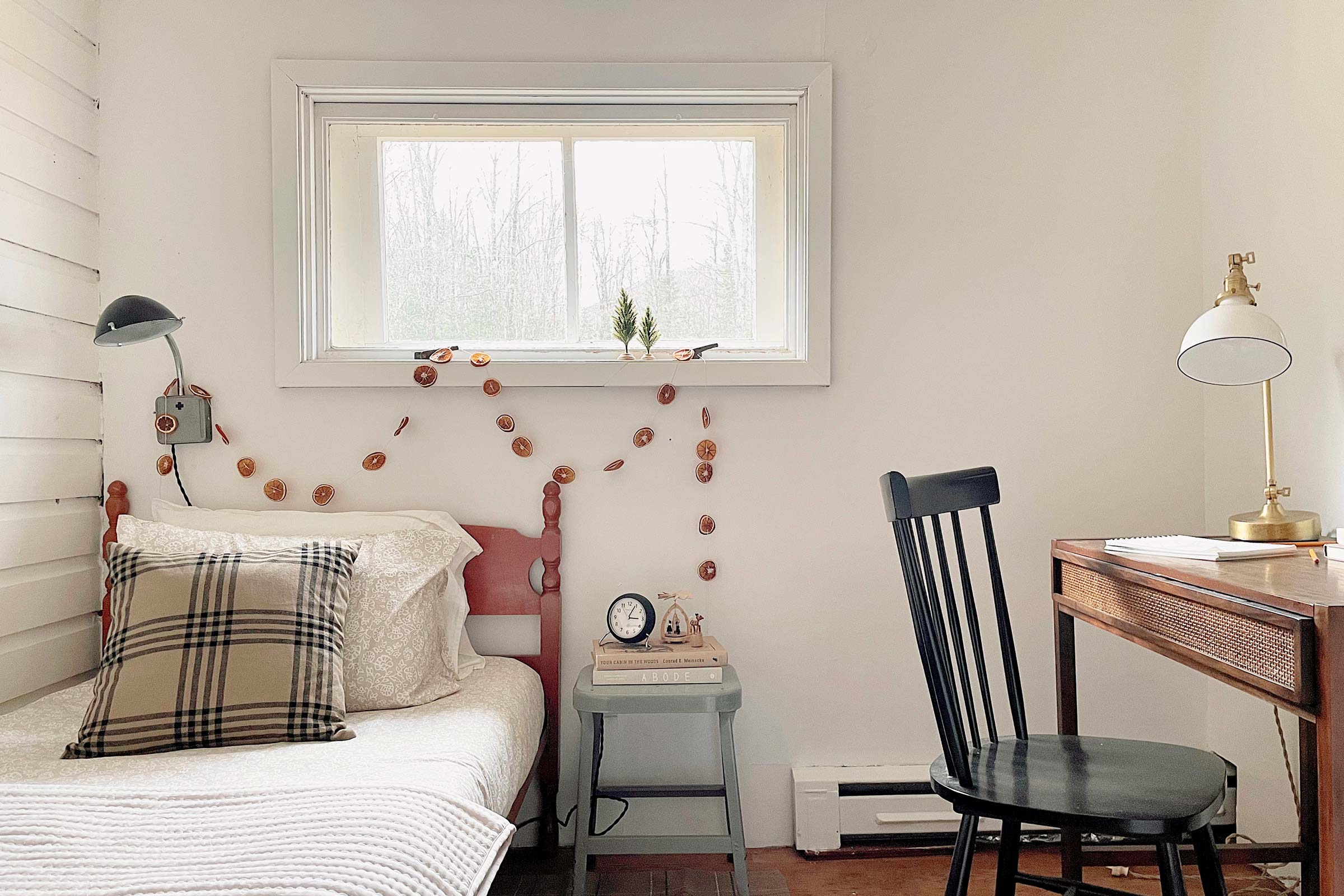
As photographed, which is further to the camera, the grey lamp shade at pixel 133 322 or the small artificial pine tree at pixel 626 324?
the small artificial pine tree at pixel 626 324

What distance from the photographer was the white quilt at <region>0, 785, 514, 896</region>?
103 cm

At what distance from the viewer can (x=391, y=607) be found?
6.35ft

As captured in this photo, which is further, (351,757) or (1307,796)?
(1307,796)

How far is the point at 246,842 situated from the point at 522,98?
186cm

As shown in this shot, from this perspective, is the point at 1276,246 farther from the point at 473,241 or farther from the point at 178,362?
the point at 178,362

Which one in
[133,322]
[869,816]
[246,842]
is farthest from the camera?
[869,816]

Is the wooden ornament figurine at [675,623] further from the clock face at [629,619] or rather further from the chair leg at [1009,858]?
the chair leg at [1009,858]

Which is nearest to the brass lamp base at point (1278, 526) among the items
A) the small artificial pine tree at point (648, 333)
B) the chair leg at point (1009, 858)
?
the chair leg at point (1009, 858)

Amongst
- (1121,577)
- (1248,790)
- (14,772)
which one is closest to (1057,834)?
(1248,790)

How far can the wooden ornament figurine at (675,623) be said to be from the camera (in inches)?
85.4

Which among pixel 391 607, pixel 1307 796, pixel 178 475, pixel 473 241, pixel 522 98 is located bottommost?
pixel 1307 796

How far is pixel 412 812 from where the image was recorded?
4.09 feet

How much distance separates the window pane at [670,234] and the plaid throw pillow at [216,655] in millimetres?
1031

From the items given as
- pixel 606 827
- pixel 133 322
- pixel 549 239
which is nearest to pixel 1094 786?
pixel 606 827
